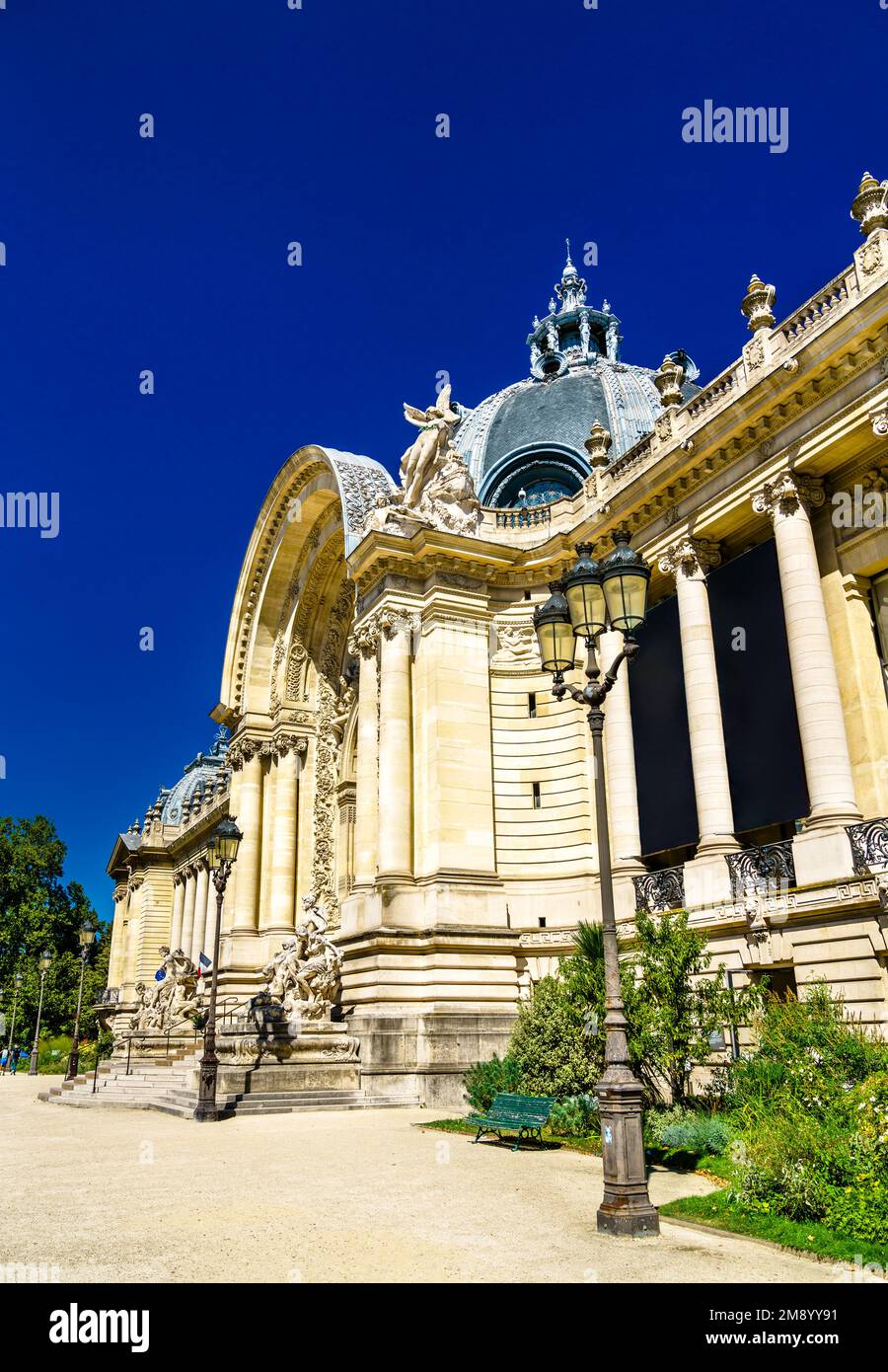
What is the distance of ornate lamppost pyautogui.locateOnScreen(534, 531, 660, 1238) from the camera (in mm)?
8719

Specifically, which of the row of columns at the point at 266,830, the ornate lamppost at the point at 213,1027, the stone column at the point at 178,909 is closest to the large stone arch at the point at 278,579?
the row of columns at the point at 266,830

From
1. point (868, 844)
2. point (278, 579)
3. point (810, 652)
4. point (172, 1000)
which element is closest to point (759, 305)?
point (810, 652)

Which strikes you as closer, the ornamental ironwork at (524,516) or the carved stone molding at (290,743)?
the ornamental ironwork at (524,516)

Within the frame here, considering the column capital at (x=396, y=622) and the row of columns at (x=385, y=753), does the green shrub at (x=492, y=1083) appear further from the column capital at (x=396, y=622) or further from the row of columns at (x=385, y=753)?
the column capital at (x=396, y=622)

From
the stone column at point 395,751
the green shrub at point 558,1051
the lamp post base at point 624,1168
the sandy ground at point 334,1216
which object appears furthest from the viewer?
the stone column at point 395,751

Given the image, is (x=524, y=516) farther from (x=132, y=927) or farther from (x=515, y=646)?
(x=132, y=927)

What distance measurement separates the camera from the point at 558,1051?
16.6 m

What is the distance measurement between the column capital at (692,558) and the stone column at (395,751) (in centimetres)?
708

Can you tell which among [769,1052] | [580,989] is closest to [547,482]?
[580,989]

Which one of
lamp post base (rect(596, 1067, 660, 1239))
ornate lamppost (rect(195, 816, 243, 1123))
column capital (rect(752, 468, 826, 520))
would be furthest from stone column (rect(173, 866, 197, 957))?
lamp post base (rect(596, 1067, 660, 1239))

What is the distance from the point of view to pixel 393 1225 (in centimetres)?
886

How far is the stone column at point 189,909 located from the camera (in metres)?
52.2

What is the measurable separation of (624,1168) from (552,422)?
28763 millimetres
